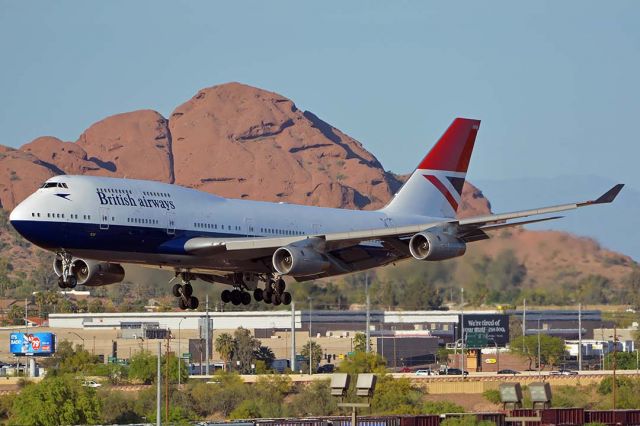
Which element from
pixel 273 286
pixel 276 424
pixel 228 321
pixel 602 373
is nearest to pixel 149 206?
pixel 273 286

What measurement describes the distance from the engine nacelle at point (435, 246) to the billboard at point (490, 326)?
11012 centimetres

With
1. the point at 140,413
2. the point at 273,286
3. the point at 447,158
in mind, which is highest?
the point at 447,158

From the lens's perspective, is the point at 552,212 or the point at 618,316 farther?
the point at 618,316

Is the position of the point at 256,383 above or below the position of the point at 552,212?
below

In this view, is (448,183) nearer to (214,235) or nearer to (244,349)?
(214,235)

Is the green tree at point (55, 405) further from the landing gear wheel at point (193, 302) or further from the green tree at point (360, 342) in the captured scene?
the green tree at point (360, 342)

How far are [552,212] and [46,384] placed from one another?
201 feet

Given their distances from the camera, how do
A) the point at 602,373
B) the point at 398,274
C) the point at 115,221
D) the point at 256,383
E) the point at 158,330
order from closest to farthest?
the point at 115,221 < the point at 398,274 < the point at 256,383 < the point at 602,373 < the point at 158,330

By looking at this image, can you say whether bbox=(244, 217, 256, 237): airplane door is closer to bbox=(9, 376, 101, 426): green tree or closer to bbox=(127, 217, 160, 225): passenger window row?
bbox=(127, 217, 160, 225): passenger window row

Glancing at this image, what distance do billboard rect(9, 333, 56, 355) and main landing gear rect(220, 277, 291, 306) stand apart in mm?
89521

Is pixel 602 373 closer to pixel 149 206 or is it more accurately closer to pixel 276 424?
pixel 276 424

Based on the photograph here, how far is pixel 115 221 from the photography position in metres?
64.6

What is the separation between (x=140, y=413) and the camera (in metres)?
126

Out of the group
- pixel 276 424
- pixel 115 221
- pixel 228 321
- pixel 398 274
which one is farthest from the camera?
pixel 228 321
